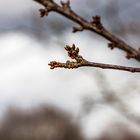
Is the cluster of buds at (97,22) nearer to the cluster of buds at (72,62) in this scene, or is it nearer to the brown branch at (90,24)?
the brown branch at (90,24)

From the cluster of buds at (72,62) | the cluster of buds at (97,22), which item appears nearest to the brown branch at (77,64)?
the cluster of buds at (72,62)

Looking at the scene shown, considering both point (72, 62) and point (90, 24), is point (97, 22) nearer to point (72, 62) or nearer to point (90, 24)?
point (90, 24)

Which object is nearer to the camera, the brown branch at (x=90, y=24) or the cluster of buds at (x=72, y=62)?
the brown branch at (x=90, y=24)

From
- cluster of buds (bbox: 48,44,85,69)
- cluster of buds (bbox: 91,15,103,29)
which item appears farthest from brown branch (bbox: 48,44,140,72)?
cluster of buds (bbox: 91,15,103,29)

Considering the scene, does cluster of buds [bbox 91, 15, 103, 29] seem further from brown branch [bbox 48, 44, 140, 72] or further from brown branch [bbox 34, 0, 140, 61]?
brown branch [bbox 48, 44, 140, 72]

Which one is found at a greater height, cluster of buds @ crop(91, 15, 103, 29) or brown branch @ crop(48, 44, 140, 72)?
cluster of buds @ crop(91, 15, 103, 29)

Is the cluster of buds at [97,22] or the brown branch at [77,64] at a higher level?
the cluster of buds at [97,22]

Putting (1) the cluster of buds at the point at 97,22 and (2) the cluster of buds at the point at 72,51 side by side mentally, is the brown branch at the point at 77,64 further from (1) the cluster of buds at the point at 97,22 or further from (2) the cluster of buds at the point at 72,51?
(1) the cluster of buds at the point at 97,22

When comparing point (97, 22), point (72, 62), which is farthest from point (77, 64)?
point (97, 22)

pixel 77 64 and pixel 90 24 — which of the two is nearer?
pixel 90 24

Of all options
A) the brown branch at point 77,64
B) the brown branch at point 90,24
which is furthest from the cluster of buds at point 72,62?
the brown branch at point 90,24
